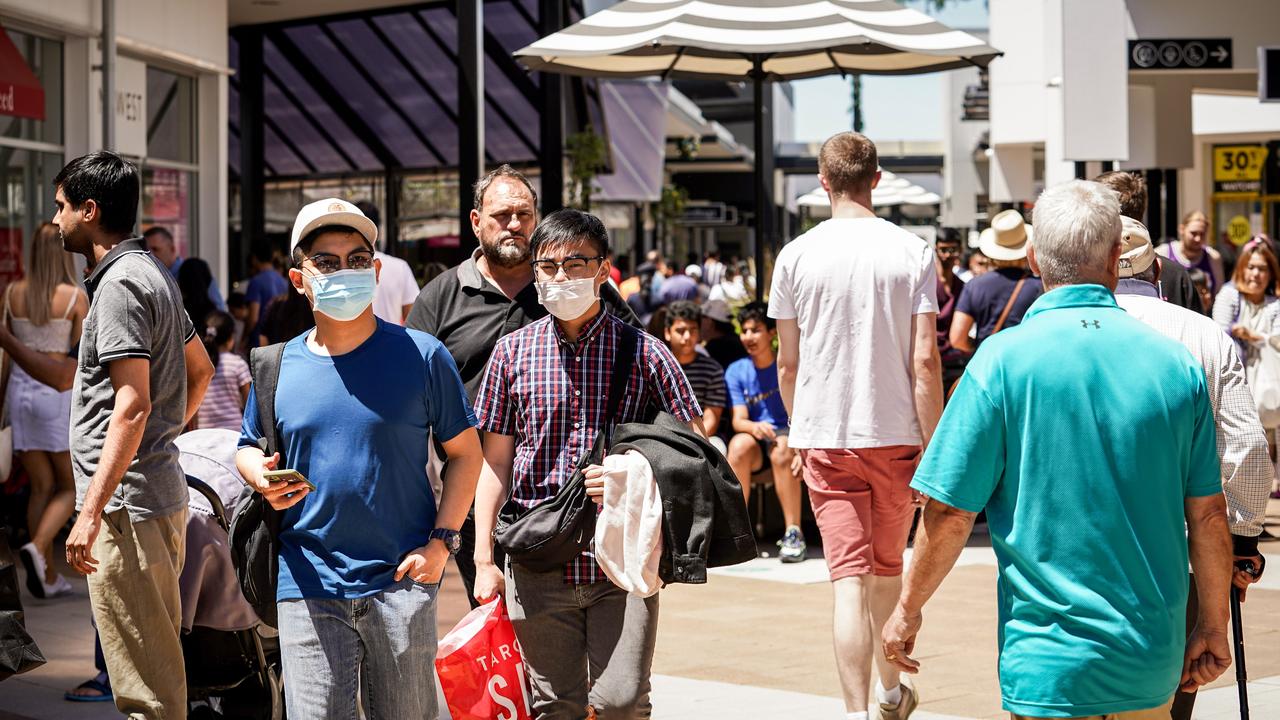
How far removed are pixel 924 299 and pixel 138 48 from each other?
424 inches

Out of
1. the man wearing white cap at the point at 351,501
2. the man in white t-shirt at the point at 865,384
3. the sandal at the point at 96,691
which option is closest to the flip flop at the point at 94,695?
the sandal at the point at 96,691

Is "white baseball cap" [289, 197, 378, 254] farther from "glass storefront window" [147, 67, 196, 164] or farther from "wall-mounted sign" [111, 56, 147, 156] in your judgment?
"glass storefront window" [147, 67, 196, 164]

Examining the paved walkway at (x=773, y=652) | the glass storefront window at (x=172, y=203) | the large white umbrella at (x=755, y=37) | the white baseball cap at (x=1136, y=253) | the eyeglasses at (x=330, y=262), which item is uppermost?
the large white umbrella at (x=755, y=37)

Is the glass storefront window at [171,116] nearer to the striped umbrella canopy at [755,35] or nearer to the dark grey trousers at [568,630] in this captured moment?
the striped umbrella canopy at [755,35]

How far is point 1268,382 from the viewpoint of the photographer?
438 inches

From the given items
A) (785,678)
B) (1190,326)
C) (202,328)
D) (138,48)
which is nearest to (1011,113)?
(138,48)

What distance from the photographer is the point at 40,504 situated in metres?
9.33

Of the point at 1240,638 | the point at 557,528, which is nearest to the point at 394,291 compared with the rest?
the point at 557,528

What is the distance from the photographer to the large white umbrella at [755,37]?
9.70 metres

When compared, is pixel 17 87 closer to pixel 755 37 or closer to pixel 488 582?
pixel 755 37

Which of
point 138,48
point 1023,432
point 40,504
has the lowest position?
point 40,504

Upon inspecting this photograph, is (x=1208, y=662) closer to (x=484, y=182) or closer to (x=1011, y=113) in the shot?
(x=484, y=182)

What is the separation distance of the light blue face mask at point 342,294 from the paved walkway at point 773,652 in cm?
279

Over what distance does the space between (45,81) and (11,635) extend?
937cm
